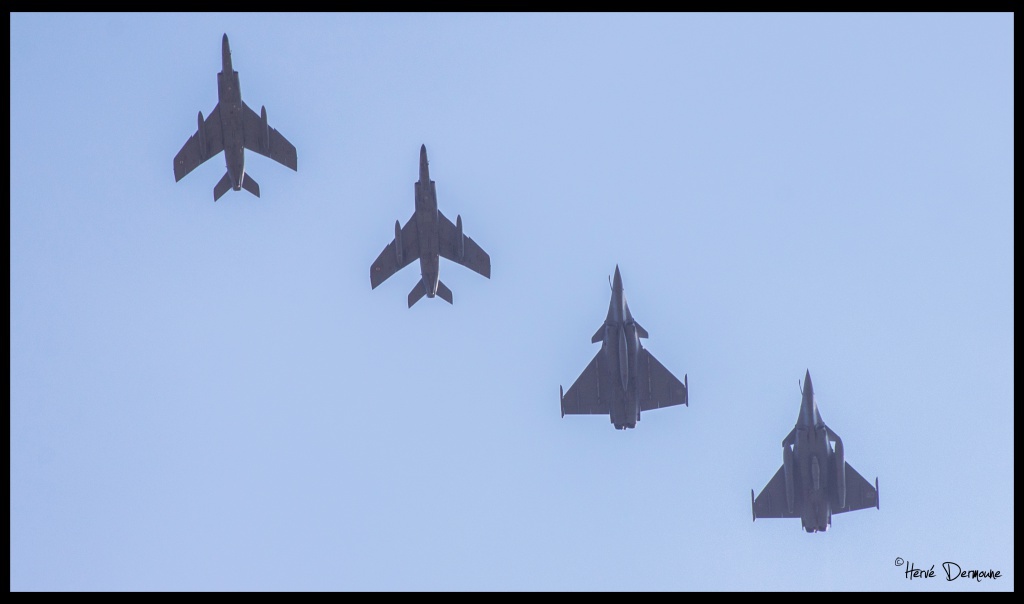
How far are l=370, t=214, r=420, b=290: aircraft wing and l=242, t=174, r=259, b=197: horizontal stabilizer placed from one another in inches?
182

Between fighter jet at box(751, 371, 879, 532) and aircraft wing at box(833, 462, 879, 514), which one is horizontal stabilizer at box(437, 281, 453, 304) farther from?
aircraft wing at box(833, 462, 879, 514)

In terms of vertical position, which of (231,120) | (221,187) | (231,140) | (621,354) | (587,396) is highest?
(231,120)

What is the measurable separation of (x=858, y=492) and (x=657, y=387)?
7436 millimetres

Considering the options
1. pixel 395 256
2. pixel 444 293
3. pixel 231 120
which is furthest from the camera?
pixel 444 293

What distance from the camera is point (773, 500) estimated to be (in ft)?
138

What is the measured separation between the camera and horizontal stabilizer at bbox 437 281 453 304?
136 feet

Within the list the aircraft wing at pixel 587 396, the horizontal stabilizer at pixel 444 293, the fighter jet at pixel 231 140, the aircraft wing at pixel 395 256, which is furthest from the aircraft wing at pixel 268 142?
the aircraft wing at pixel 587 396

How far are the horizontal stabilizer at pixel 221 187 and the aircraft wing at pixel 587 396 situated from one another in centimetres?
1264

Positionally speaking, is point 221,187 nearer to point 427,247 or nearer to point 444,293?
point 427,247

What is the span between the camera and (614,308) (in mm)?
38125

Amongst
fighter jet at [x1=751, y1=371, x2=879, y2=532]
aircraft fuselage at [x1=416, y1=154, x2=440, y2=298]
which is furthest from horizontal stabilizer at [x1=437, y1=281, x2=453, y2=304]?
fighter jet at [x1=751, y1=371, x2=879, y2=532]

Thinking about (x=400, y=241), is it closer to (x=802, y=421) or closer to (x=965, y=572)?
(x=802, y=421)

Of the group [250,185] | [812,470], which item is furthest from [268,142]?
[812,470]
